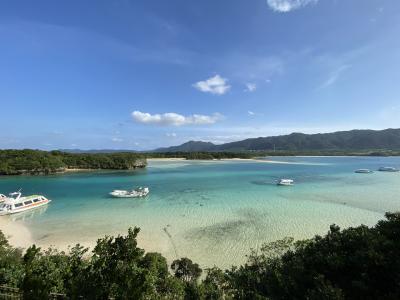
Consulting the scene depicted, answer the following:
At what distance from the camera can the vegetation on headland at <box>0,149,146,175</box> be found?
186 ft

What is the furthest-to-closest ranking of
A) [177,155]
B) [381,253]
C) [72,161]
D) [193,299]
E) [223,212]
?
[177,155], [72,161], [223,212], [193,299], [381,253]

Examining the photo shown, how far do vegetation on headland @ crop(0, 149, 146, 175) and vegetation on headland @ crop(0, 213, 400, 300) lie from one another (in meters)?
57.0

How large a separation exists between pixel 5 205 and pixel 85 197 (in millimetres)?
7405

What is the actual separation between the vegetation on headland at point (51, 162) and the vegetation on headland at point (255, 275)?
5696cm

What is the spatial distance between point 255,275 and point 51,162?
60.9m

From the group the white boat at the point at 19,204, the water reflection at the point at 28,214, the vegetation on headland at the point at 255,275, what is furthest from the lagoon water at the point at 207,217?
the vegetation on headland at the point at 255,275

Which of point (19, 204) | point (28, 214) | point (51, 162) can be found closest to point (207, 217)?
point (28, 214)

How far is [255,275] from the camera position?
25.4 ft

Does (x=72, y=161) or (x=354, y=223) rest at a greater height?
(x=72, y=161)

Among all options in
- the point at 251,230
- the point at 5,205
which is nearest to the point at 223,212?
the point at 251,230

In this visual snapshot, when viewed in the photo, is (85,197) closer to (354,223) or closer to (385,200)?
(354,223)

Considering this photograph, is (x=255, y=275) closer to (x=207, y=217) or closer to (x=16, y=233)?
(x=207, y=217)

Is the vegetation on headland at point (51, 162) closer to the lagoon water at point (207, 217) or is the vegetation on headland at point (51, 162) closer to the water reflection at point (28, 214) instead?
the lagoon water at point (207, 217)

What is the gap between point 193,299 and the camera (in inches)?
274
